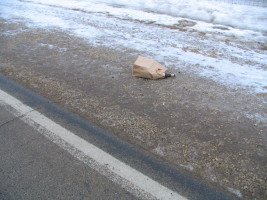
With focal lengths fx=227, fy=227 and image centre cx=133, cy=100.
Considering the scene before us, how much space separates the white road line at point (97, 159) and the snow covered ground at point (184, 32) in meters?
2.87

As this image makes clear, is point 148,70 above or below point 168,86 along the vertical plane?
above

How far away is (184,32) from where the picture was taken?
7871 mm

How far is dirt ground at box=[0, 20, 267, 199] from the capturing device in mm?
2498

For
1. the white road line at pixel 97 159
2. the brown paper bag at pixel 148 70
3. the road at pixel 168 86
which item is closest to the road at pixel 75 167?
the white road line at pixel 97 159

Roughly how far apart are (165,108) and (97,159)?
57.2 inches

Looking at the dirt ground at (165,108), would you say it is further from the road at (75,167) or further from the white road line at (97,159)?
the white road line at (97,159)

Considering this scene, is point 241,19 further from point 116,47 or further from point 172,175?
point 172,175

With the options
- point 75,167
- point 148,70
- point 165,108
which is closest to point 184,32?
point 148,70

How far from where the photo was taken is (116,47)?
245 inches

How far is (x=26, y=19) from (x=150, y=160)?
29.1 ft

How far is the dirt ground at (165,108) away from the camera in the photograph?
2498 mm

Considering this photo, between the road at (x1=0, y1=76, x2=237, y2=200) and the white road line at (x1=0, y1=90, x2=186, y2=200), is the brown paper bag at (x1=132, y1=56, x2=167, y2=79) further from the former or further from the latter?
the white road line at (x1=0, y1=90, x2=186, y2=200)

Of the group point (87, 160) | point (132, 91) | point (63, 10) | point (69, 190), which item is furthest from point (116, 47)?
point (63, 10)

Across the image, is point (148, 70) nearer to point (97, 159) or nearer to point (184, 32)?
point (97, 159)
